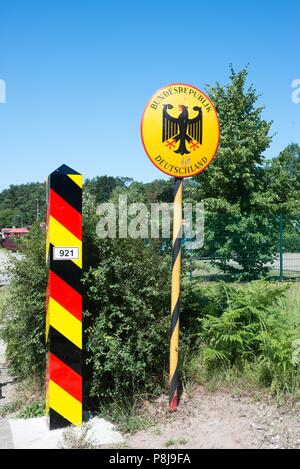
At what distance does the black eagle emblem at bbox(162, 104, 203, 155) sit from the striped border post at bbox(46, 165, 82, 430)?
977 mm

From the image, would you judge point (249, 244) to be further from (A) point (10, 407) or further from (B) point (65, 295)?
(B) point (65, 295)

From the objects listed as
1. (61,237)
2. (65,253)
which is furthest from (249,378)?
(61,237)

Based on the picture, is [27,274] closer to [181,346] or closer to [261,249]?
[181,346]

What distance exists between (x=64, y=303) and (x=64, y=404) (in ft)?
2.74

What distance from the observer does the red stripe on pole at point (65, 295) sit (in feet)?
12.8

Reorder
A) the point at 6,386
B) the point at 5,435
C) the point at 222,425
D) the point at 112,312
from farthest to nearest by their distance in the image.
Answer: the point at 6,386
the point at 112,312
the point at 5,435
the point at 222,425

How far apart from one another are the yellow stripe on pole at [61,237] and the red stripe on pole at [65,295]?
Result: 0.21 m

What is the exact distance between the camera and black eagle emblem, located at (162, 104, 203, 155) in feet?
14.2

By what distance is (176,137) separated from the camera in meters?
4.35

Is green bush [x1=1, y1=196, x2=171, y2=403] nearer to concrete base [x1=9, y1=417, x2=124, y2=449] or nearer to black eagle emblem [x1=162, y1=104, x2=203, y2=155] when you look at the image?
concrete base [x1=9, y1=417, x2=124, y2=449]

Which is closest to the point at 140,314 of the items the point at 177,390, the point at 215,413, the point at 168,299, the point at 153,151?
the point at 168,299

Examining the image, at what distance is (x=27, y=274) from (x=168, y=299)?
1.41 metres

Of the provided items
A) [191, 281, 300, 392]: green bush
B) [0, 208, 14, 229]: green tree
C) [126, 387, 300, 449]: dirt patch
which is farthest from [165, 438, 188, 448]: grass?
[0, 208, 14, 229]: green tree

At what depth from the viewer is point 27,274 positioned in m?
4.63
